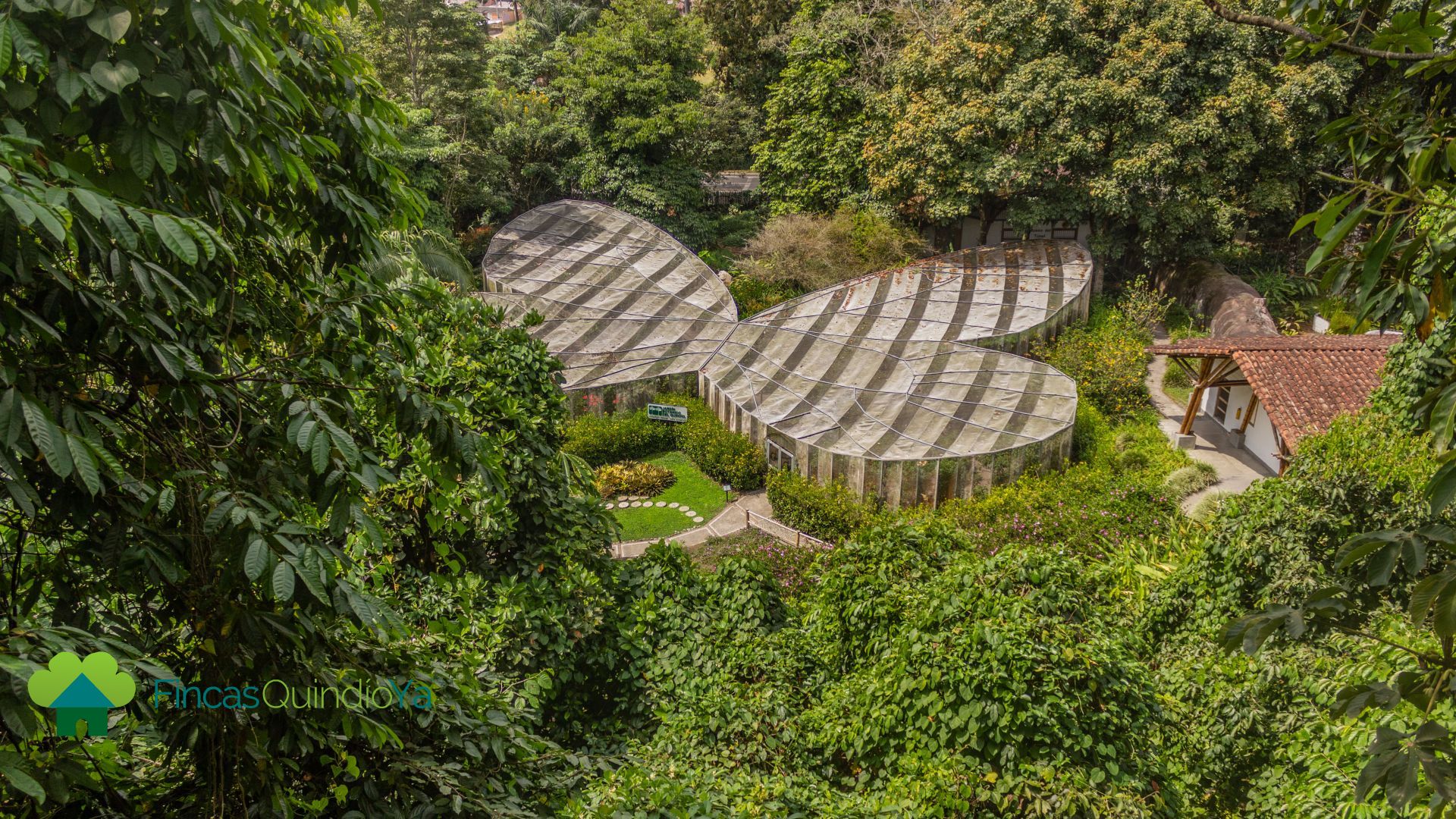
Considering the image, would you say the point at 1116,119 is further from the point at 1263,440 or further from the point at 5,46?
the point at 5,46

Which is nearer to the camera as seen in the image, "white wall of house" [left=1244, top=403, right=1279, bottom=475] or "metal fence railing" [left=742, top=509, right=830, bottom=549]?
"metal fence railing" [left=742, top=509, right=830, bottom=549]

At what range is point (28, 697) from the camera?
2.19m

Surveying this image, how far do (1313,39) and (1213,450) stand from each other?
53.0 ft

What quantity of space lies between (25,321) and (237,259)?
4.26ft

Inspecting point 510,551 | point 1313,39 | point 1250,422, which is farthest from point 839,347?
point 1313,39

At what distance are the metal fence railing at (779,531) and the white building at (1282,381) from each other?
7.75 m

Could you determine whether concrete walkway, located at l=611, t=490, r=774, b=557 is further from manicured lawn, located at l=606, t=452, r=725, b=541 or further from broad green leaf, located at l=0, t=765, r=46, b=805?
broad green leaf, located at l=0, t=765, r=46, b=805

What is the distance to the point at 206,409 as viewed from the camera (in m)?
3.46

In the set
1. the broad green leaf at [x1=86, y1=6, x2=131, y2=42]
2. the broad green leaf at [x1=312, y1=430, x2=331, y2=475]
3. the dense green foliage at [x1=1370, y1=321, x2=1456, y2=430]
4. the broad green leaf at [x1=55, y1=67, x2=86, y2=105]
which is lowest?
the dense green foliage at [x1=1370, y1=321, x2=1456, y2=430]

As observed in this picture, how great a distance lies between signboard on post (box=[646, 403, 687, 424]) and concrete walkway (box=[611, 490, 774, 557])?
9.41 ft

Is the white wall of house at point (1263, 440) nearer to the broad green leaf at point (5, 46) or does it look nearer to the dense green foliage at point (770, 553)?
the dense green foliage at point (770, 553)

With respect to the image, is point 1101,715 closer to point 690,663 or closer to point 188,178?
point 690,663

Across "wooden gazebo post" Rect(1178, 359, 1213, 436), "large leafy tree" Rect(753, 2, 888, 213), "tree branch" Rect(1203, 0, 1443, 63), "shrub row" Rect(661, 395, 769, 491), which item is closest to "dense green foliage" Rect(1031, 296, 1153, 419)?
"wooden gazebo post" Rect(1178, 359, 1213, 436)

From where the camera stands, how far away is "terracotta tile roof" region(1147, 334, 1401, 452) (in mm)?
13922
